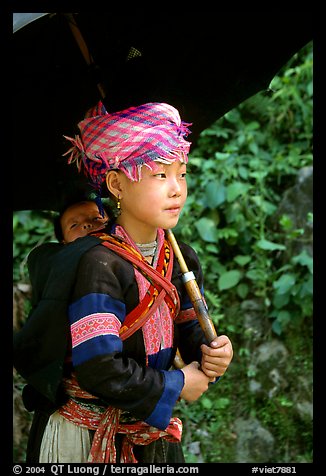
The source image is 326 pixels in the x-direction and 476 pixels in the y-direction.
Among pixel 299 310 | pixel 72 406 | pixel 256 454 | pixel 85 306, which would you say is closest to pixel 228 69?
pixel 85 306

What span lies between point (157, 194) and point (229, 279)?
2.69m

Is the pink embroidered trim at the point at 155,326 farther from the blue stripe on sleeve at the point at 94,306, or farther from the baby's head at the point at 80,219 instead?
the baby's head at the point at 80,219

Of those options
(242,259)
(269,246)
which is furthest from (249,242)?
(269,246)

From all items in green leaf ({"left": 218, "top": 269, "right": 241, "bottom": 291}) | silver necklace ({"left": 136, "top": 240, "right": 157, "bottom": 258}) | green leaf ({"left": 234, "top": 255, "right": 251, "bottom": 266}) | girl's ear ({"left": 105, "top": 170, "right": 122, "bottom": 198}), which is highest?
green leaf ({"left": 234, "top": 255, "right": 251, "bottom": 266})

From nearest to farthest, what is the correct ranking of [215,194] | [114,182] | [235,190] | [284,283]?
[114,182], [284,283], [235,190], [215,194]

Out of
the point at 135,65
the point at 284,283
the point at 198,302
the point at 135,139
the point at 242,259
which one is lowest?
the point at 198,302

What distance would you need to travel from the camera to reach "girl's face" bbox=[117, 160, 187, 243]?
1938 millimetres

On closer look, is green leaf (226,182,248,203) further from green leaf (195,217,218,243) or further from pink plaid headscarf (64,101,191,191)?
pink plaid headscarf (64,101,191,191)

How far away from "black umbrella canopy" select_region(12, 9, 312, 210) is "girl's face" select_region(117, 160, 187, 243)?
28cm

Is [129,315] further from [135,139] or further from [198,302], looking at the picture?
[135,139]

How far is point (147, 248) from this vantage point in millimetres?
2098

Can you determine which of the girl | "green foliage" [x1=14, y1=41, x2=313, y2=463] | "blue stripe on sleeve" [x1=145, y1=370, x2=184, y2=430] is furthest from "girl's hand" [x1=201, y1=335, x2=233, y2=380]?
"green foliage" [x1=14, y1=41, x2=313, y2=463]

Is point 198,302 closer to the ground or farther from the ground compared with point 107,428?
farther from the ground

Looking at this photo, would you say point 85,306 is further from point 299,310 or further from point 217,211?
point 217,211
